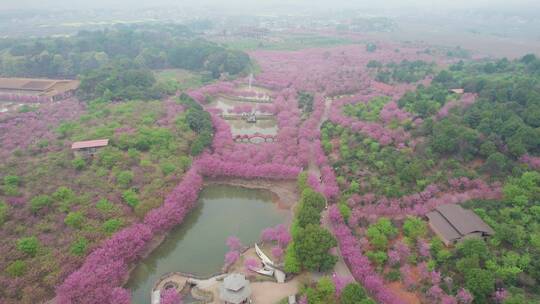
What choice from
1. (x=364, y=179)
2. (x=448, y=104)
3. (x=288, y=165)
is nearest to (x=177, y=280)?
(x=288, y=165)

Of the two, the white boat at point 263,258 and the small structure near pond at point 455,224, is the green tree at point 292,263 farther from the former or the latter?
the small structure near pond at point 455,224

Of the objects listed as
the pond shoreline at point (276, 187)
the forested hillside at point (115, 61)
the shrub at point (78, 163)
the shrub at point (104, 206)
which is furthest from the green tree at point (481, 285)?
the forested hillside at point (115, 61)

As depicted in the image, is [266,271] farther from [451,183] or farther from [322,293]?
[451,183]

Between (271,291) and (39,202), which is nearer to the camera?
(271,291)

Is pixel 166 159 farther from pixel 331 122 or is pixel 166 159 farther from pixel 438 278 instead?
pixel 438 278

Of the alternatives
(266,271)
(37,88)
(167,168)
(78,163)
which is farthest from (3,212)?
(37,88)

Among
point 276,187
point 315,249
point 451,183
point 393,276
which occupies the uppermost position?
point 451,183

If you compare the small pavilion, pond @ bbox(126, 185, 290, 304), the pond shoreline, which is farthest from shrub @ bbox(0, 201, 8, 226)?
the small pavilion
